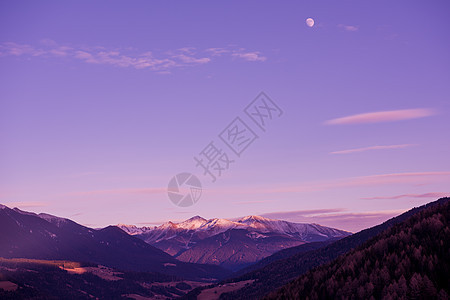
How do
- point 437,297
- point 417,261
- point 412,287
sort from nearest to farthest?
1. point 437,297
2. point 412,287
3. point 417,261

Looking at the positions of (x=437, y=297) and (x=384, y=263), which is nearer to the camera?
(x=437, y=297)

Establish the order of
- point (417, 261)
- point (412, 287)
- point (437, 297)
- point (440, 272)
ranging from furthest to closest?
point (417, 261)
point (440, 272)
point (412, 287)
point (437, 297)

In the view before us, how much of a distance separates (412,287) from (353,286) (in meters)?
35.8

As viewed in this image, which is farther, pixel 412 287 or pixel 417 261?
pixel 417 261

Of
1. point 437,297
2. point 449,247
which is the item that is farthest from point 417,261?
point 437,297

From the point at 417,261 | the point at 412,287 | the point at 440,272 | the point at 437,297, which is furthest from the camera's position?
the point at 417,261

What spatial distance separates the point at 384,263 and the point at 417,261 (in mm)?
14994

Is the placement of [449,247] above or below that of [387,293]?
above

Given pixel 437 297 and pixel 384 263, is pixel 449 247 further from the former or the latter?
pixel 437 297

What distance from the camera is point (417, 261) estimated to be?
188000 millimetres

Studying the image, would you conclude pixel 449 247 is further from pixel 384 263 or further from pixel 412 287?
pixel 412 287

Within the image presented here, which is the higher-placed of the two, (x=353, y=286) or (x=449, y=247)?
(x=449, y=247)

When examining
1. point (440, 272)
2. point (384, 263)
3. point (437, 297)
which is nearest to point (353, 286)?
point (384, 263)

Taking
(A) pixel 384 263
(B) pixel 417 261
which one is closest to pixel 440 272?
(B) pixel 417 261
